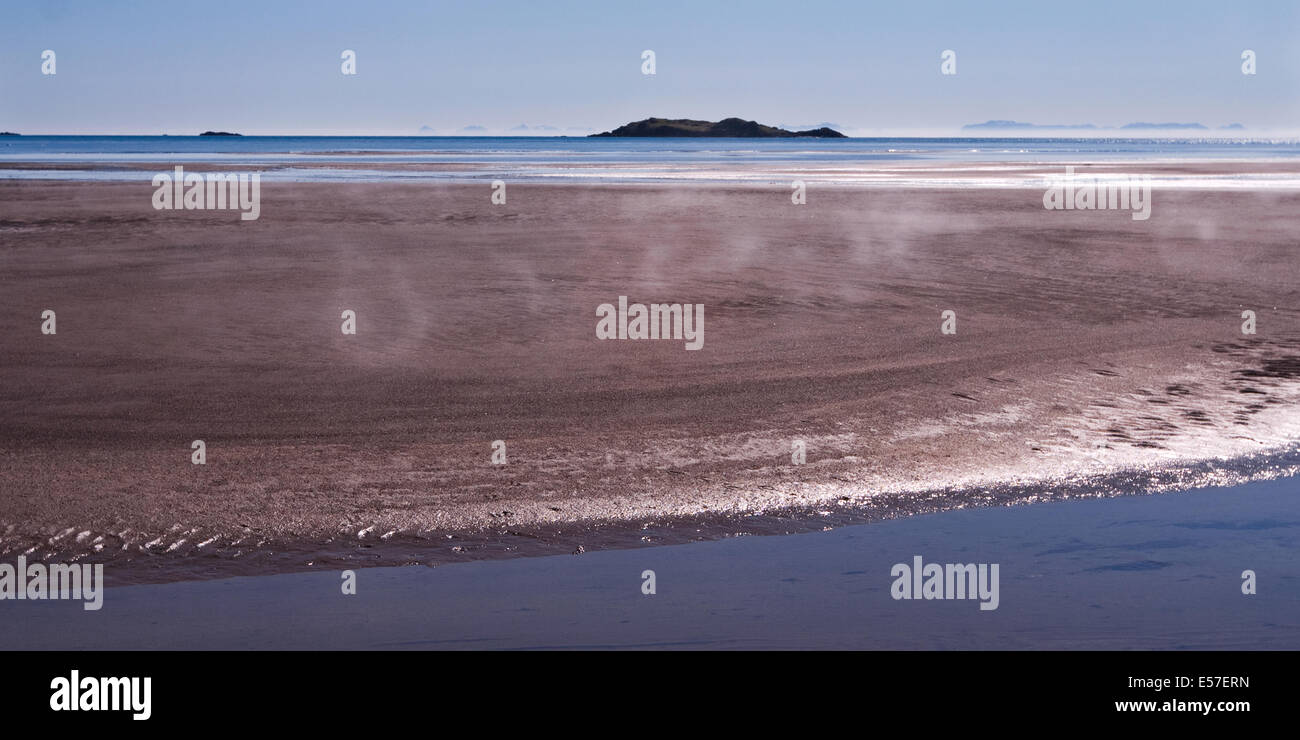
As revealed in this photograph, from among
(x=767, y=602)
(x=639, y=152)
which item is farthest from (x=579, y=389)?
(x=639, y=152)

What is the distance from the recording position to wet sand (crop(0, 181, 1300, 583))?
7.09 m

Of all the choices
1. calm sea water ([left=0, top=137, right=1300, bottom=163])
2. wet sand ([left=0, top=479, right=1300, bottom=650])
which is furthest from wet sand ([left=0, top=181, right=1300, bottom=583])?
Answer: calm sea water ([left=0, top=137, right=1300, bottom=163])

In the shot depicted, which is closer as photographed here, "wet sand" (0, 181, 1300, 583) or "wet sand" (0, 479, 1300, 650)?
"wet sand" (0, 479, 1300, 650)

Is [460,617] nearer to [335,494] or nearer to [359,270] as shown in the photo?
[335,494]

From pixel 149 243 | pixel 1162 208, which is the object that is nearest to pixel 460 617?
pixel 149 243

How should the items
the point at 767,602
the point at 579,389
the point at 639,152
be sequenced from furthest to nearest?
the point at 639,152 → the point at 579,389 → the point at 767,602

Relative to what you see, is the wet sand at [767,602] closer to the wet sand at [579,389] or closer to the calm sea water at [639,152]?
the wet sand at [579,389]

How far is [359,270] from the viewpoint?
55.8ft

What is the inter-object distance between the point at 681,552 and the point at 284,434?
3.43 m

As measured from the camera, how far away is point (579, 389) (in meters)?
10.1

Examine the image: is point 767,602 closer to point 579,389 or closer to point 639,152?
point 579,389

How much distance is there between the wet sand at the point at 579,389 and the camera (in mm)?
7086

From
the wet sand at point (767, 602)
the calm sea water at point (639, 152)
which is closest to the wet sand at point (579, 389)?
the wet sand at point (767, 602)

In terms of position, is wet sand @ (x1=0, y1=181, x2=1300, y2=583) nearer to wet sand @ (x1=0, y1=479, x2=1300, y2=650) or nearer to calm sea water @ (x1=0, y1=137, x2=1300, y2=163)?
wet sand @ (x1=0, y1=479, x2=1300, y2=650)
